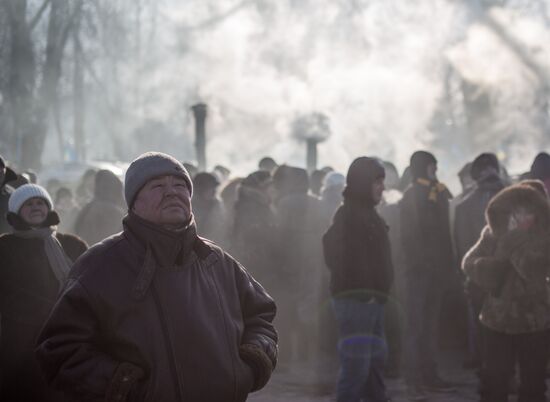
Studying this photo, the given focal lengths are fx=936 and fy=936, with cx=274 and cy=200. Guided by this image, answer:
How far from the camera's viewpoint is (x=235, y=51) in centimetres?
2366

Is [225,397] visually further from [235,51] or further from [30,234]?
[235,51]

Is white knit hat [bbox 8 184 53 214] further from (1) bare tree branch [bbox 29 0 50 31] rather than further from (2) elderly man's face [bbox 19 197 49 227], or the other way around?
(1) bare tree branch [bbox 29 0 50 31]

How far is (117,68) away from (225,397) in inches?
1428

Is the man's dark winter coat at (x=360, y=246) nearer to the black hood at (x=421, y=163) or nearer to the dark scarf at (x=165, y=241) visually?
the black hood at (x=421, y=163)

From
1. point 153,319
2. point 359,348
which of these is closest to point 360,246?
point 359,348

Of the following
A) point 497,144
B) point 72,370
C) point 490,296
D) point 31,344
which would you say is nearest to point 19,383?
point 31,344

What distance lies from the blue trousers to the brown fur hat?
92 centimetres

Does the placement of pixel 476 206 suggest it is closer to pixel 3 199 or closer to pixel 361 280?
pixel 361 280

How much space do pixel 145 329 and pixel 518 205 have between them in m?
3.26

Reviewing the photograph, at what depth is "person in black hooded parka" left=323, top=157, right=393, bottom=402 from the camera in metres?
5.95

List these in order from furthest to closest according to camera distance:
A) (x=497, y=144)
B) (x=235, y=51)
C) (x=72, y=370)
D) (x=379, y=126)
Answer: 1. (x=497, y=144)
2. (x=235, y=51)
3. (x=379, y=126)
4. (x=72, y=370)

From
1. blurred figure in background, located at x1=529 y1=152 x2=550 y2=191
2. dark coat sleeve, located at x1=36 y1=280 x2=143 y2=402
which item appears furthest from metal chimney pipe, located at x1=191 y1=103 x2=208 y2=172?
dark coat sleeve, located at x1=36 y1=280 x2=143 y2=402

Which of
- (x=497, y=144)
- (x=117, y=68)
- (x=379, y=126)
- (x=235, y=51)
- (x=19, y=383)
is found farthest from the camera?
(x=117, y=68)

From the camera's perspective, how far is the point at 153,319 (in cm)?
299
